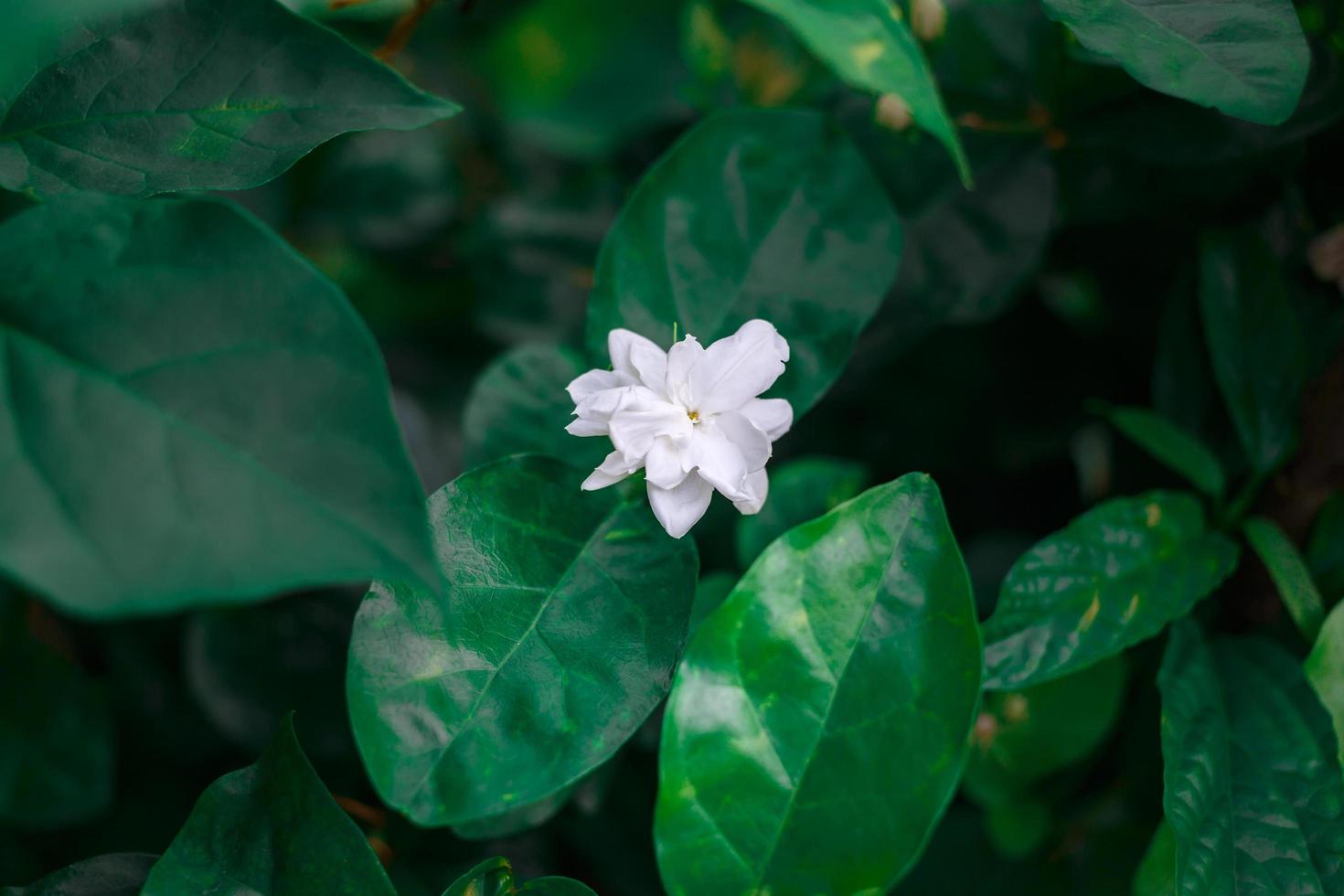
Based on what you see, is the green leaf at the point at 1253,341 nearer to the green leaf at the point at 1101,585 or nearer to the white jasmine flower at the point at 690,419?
the green leaf at the point at 1101,585

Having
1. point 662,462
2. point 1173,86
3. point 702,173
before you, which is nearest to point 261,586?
point 662,462

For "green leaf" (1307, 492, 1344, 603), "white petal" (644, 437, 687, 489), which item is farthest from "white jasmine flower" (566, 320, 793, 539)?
"green leaf" (1307, 492, 1344, 603)

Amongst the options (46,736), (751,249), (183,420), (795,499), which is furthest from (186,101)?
(46,736)

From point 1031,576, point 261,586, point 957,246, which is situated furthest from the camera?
point 957,246

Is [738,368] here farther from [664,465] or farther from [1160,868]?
[1160,868]

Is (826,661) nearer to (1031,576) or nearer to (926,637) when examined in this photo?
(926,637)

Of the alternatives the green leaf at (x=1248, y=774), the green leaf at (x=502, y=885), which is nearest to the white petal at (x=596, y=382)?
the green leaf at (x=502, y=885)

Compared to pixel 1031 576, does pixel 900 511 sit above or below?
above
